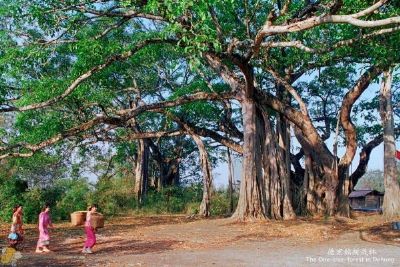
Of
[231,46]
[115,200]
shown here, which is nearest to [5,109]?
[231,46]

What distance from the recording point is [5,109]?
542 inches

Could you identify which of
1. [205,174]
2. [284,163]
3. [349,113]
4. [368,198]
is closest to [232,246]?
[284,163]

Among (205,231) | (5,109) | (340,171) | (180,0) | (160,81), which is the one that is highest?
(160,81)

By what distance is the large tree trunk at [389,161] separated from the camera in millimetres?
17859

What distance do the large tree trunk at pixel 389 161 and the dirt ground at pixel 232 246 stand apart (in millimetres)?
2204

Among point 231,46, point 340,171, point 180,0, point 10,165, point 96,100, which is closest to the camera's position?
point 180,0

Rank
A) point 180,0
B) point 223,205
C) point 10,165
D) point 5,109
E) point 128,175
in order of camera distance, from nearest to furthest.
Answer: point 180,0
point 5,109
point 10,165
point 223,205
point 128,175

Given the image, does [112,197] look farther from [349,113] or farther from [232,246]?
[232,246]

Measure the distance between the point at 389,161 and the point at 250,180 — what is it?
5.73m

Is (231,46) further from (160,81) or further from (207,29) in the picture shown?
(160,81)

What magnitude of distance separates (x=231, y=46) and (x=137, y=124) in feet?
46.1

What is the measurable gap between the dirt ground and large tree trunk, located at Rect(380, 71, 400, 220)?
86.8 inches

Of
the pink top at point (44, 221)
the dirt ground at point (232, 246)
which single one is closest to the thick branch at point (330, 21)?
the dirt ground at point (232, 246)

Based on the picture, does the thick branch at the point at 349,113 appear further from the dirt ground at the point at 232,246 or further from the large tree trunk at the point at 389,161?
the dirt ground at the point at 232,246
